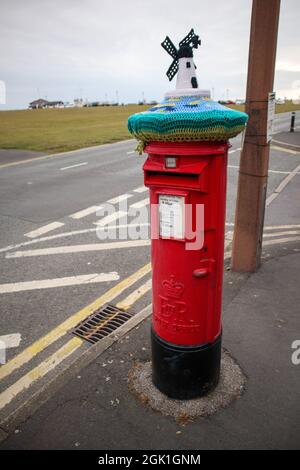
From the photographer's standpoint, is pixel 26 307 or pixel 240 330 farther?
pixel 26 307

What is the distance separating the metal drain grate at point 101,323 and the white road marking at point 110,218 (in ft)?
9.46

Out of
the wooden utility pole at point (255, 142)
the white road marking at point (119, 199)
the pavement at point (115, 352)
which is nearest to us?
the pavement at point (115, 352)

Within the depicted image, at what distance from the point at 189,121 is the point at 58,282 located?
332 cm

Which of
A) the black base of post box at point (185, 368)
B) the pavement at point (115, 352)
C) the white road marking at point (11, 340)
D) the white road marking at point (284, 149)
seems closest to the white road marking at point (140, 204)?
the pavement at point (115, 352)

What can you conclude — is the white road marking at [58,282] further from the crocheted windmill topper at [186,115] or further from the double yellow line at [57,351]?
the crocheted windmill topper at [186,115]

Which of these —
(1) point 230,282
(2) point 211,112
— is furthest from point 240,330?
(2) point 211,112

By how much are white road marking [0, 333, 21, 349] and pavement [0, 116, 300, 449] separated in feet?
0.22

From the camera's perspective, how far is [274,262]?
5078 millimetres

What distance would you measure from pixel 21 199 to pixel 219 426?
730cm

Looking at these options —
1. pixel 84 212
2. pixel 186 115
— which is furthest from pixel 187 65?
pixel 84 212

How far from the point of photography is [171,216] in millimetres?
2357

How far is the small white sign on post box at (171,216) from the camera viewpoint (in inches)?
91.2

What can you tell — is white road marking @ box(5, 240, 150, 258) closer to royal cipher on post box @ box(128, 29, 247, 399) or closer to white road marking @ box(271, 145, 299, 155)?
royal cipher on post box @ box(128, 29, 247, 399)
